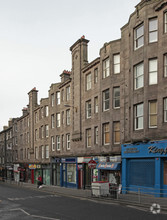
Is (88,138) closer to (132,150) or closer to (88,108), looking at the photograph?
(88,108)

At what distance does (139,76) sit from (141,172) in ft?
28.1

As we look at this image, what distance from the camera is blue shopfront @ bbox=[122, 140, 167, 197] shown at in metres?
21.3

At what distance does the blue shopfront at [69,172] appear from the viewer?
3453 cm

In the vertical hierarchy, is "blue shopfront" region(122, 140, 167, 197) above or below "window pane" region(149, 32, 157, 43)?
below

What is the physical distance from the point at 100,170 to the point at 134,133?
7288 mm

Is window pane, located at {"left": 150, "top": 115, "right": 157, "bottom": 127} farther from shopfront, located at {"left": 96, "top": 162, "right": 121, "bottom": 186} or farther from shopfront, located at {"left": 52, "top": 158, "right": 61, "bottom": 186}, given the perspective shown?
shopfront, located at {"left": 52, "top": 158, "right": 61, "bottom": 186}

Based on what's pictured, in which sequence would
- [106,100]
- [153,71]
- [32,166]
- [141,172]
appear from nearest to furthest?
1. [153,71]
2. [141,172]
3. [106,100]
4. [32,166]

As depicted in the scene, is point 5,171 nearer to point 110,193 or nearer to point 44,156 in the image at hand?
point 44,156

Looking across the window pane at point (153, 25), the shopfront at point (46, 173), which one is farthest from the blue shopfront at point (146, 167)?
the shopfront at point (46, 173)

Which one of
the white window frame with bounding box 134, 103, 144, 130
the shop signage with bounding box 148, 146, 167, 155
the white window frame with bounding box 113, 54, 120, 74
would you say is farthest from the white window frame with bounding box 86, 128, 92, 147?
the shop signage with bounding box 148, 146, 167, 155

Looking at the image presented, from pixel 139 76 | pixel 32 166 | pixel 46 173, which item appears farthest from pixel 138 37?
pixel 32 166

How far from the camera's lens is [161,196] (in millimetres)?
20953

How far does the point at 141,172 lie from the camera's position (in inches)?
932

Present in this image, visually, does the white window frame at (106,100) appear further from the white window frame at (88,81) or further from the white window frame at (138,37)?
the white window frame at (138,37)
